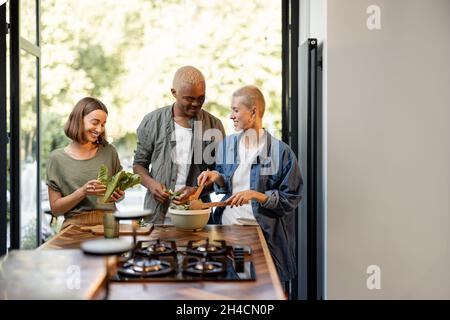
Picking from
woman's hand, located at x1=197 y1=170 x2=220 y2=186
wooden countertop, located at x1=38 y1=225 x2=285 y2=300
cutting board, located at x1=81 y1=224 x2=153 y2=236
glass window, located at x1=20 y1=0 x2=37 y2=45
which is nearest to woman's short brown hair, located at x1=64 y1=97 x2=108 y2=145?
cutting board, located at x1=81 y1=224 x2=153 y2=236

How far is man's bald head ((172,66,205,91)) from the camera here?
3154 millimetres

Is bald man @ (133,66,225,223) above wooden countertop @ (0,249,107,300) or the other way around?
above

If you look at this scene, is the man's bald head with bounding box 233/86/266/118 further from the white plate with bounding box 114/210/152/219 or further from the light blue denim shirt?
the white plate with bounding box 114/210/152/219

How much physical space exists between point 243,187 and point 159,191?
48 cm

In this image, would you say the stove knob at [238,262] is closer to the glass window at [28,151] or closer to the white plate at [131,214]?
the white plate at [131,214]

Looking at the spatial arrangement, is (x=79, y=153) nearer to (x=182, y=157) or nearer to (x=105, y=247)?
(x=182, y=157)

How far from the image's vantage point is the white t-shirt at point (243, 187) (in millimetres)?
2941

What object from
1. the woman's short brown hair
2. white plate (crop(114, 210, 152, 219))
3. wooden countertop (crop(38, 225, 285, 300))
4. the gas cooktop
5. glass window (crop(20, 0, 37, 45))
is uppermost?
glass window (crop(20, 0, 37, 45))

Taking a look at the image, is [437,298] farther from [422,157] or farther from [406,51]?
[406,51]

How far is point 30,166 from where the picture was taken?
3.82 m

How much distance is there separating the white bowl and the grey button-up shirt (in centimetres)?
72

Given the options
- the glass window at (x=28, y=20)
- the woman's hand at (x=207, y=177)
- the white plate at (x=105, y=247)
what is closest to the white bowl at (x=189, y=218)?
the woman's hand at (x=207, y=177)

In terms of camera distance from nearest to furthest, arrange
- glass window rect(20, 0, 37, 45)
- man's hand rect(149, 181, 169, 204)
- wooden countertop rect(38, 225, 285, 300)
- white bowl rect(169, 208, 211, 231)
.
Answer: wooden countertop rect(38, 225, 285, 300) → white bowl rect(169, 208, 211, 231) → man's hand rect(149, 181, 169, 204) → glass window rect(20, 0, 37, 45)

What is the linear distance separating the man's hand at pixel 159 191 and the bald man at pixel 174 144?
4cm
